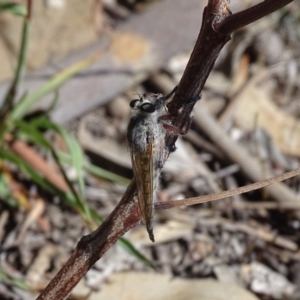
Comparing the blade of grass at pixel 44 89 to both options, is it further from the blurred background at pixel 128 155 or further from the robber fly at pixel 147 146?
the robber fly at pixel 147 146

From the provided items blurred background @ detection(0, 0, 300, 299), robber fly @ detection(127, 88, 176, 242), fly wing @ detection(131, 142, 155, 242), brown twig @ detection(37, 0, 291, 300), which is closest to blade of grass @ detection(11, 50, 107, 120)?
blurred background @ detection(0, 0, 300, 299)

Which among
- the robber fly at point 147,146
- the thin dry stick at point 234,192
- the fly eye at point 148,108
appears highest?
the fly eye at point 148,108

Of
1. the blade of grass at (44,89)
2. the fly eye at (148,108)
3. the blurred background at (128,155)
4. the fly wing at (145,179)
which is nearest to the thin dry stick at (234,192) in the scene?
the fly wing at (145,179)

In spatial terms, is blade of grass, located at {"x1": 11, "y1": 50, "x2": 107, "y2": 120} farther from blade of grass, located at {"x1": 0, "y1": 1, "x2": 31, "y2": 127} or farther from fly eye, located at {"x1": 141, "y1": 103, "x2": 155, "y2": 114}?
fly eye, located at {"x1": 141, "y1": 103, "x2": 155, "y2": 114}

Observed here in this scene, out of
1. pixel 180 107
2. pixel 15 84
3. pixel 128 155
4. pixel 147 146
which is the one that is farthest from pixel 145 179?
pixel 128 155

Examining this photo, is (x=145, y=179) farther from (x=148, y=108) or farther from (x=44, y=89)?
(x=44, y=89)

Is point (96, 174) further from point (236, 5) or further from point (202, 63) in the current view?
point (202, 63)

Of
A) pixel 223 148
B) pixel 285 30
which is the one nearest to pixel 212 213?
pixel 223 148
